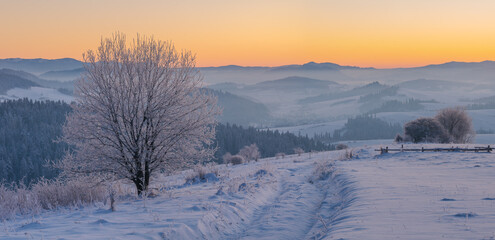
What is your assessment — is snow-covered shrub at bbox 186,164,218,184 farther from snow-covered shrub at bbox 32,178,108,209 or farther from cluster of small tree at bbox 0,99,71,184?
cluster of small tree at bbox 0,99,71,184

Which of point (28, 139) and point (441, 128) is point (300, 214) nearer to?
point (441, 128)

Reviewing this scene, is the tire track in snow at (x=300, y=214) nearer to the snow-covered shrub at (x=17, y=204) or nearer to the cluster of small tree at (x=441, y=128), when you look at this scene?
the snow-covered shrub at (x=17, y=204)

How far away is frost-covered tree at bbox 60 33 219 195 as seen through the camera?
1484 cm

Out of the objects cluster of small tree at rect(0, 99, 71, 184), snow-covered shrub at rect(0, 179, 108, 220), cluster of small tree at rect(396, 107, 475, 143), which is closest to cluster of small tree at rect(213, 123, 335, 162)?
cluster of small tree at rect(0, 99, 71, 184)

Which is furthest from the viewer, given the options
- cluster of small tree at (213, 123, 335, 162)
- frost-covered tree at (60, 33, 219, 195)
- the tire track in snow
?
cluster of small tree at (213, 123, 335, 162)

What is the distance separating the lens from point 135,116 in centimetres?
1520

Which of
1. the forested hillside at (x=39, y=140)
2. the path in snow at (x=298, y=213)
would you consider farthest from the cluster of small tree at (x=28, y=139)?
the path in snow at (x=298, y=213)

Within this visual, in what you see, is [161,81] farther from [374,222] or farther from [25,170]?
[25,170]

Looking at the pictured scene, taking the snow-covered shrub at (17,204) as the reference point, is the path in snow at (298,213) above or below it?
below

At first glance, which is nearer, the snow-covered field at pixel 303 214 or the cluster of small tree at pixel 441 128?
the snow-covered field at pixel 303 214

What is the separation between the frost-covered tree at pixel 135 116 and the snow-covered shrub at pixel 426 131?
1853 inches

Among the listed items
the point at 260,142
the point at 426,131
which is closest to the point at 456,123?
the point at 426,131

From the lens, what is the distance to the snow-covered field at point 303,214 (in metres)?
8.16

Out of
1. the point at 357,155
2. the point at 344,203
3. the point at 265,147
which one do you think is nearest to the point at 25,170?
the point at 265,147
